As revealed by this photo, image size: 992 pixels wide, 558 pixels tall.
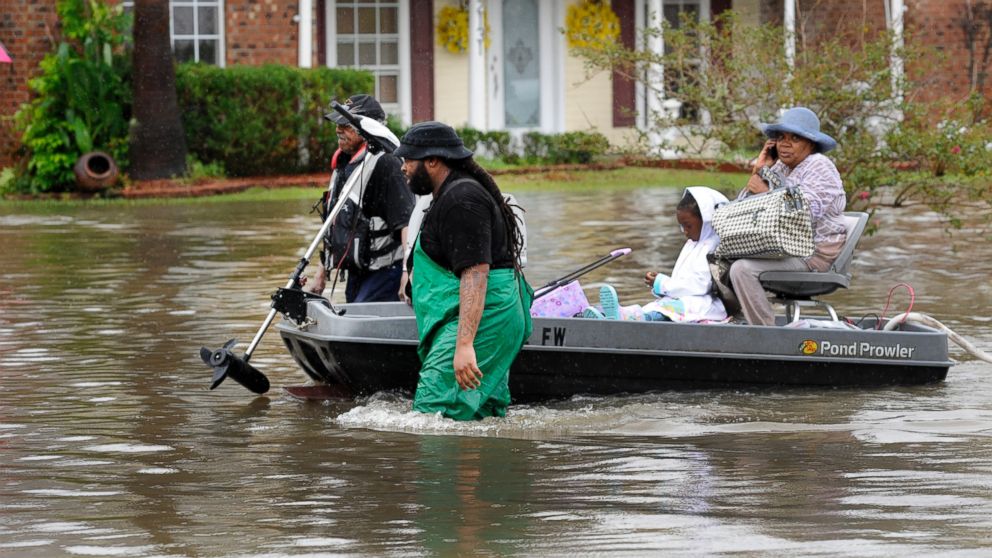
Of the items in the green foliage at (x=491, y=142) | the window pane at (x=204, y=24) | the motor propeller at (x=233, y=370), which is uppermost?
the window pane at (x=204, y=24)

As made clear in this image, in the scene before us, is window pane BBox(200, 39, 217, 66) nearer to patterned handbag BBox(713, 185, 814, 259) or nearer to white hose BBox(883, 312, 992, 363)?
patterned handbag BBox(713, 185, 814, 259)

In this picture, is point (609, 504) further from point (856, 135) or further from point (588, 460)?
point (856, 135)

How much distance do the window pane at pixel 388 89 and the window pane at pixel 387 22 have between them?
72cm

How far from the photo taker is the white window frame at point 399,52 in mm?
27750

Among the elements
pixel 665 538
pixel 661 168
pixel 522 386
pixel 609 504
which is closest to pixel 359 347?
pixel 522 386

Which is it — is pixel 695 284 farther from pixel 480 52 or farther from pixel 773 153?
pixel 480 52

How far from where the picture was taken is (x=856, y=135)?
16.1 m

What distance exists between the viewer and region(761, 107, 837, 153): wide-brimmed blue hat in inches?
405

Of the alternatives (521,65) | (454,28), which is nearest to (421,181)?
(454,28)

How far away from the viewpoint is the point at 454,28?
28.1m

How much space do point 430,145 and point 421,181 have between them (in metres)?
0.18

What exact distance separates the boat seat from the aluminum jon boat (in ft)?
1.42

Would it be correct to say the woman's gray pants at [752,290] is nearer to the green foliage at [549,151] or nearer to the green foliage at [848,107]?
the green foliage at [848,107]

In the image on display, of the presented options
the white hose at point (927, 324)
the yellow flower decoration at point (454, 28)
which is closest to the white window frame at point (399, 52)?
the yellow flower decoration at point (454, 28)
